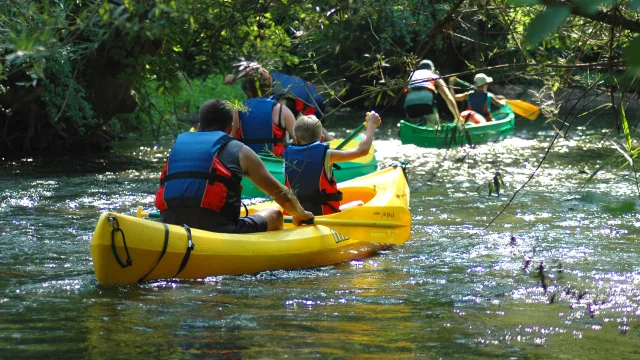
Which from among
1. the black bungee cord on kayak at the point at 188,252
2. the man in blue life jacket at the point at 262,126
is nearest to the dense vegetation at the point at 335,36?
the black bungee cord on kayak at the point at 188,252

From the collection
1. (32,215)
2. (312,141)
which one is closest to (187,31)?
(312,141)

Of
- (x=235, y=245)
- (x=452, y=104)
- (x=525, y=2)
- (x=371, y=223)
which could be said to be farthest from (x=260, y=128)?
(x=525, y=2)

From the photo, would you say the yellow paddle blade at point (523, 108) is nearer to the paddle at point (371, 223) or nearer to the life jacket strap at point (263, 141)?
the paddle at point (371, 223)

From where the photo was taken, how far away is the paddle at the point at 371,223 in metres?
5.93

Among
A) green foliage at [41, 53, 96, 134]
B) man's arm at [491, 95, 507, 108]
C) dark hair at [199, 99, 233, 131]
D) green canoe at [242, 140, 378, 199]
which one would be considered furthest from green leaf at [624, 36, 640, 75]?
man's arm at [491, 95, 507, 108]

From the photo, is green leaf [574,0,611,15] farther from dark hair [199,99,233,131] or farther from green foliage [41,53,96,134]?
green foliage [41,53,96,134]

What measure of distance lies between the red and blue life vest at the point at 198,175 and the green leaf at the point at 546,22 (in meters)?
3.62

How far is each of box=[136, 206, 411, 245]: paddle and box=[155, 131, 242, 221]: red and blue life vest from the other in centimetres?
88

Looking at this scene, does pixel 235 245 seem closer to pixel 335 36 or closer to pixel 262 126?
pixel 335 36

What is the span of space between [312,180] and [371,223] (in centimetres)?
50

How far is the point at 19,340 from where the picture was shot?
377 cm

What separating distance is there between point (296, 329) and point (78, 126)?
332 inches

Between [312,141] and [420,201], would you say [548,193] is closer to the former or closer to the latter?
[420,201]

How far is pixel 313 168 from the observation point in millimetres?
6117
